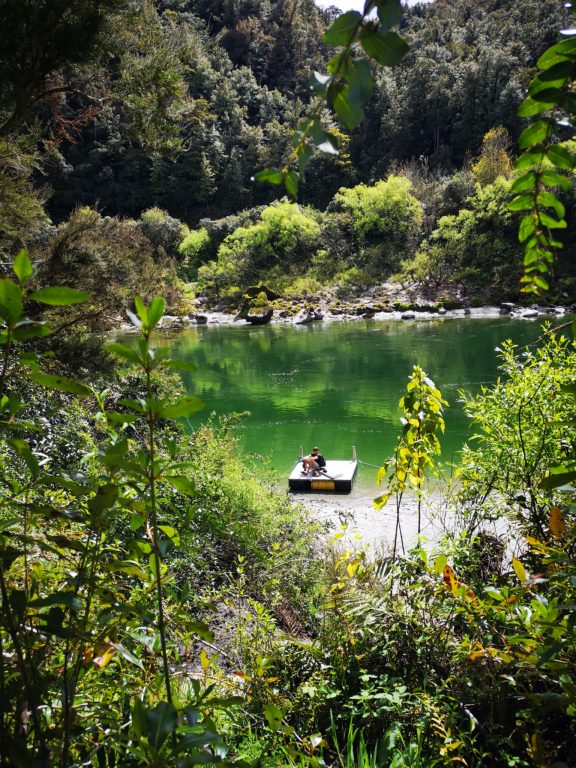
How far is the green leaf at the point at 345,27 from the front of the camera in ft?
1.54

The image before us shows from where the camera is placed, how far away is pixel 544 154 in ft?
2.09

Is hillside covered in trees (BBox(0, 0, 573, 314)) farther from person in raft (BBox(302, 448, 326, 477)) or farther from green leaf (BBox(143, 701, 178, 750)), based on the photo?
green leaf (BBox(143, 701, 178, 750))

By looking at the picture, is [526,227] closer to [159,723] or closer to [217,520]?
[159,723]

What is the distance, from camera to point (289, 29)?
57.7 m

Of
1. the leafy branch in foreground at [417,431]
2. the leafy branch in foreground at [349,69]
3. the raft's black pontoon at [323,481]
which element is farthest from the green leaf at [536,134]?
the raft's black pontoon at [323,481]

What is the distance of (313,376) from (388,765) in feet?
48.5

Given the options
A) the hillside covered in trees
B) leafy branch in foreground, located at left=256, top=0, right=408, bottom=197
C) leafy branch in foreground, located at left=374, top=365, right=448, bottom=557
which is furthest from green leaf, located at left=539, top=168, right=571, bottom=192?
the hillside covered in trees

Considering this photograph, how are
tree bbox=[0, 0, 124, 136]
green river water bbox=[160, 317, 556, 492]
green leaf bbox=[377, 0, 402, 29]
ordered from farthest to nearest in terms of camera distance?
green river water bbox=[160, 317, 556, 492]
tree bbox=[0, 0, 124, 136]
green leaf bbox=[377, 0, 402, 29]

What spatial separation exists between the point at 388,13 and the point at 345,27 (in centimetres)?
4

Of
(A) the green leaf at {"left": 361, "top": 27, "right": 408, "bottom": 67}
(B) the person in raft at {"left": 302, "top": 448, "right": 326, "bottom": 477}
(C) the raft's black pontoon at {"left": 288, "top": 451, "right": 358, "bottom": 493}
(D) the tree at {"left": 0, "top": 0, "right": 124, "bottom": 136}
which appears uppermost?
(D) the tree at {"left": 0, "top": 0, "right": 124, "bottom": 136}

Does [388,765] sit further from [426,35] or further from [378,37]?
[426,35]

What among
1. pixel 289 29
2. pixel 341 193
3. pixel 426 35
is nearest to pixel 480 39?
pixel 426 35

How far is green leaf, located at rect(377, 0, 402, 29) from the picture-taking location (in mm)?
456

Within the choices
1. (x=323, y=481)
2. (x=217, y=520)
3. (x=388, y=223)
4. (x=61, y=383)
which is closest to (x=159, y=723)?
(x=61, y=383)
